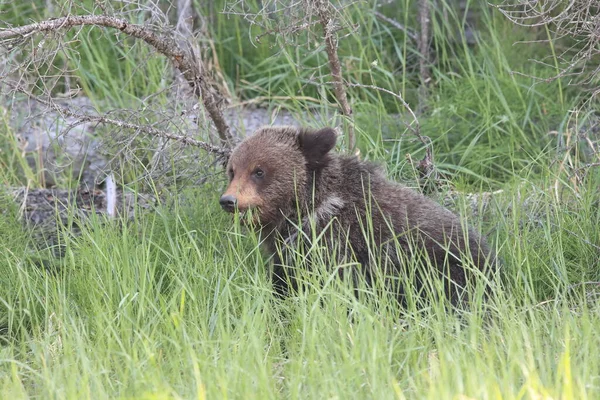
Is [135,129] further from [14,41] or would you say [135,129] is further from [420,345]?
[420,345]

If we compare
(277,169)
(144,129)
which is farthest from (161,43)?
(277,169)

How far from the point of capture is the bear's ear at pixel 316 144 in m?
5.16

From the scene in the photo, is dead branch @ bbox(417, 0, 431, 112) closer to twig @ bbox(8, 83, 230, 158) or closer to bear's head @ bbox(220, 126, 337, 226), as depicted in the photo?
twig @ bbox(8, 83, 230, 158)

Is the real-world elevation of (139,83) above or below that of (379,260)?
above

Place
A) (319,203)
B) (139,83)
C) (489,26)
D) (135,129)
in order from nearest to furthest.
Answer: (319,203)
(135,129)
(489,26)
(139,83)

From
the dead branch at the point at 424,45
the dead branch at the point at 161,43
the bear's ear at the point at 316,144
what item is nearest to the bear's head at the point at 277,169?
the bear's ear at the point at 316,144

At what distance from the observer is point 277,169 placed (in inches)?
204

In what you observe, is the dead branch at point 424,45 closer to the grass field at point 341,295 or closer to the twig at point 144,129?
the grass field at point 341,295

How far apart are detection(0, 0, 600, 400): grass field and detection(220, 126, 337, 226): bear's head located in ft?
0.81

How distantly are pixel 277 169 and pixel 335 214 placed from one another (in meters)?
0.42

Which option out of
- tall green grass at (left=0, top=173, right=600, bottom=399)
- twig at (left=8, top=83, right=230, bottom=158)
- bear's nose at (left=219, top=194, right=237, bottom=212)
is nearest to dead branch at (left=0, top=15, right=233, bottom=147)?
twig at (left=8, top=83, right=230, bottom=158)

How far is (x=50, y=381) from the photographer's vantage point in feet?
11.5

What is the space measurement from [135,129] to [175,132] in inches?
18.8

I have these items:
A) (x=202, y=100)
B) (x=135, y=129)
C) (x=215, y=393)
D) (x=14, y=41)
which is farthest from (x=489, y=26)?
(x=215, y=393)
